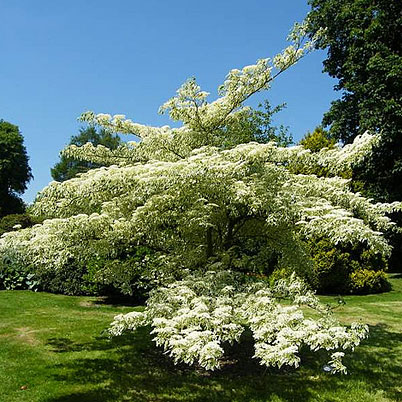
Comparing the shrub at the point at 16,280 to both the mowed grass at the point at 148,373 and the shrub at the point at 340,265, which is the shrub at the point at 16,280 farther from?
the shrub at the point at 340,265

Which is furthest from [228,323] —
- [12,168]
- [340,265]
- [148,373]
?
[12,168]

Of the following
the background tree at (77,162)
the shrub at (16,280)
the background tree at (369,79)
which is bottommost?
the shrub at (16,280)

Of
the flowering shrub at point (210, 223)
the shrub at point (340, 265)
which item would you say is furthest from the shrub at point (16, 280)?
the shrub at point (340, 265)

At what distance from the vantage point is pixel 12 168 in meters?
39.0

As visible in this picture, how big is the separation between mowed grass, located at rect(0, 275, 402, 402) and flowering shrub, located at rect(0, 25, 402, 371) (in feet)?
1.61

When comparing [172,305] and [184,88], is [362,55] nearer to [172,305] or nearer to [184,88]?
[184,88]

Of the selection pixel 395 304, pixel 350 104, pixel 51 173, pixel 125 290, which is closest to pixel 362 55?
pixel 350 104

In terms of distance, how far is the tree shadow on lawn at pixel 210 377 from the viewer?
5.36 metres

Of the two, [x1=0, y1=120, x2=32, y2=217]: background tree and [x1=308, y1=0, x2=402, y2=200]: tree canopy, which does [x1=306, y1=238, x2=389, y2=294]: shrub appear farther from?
[x1=0, y1=120, x2=32, y2=217]: background tree

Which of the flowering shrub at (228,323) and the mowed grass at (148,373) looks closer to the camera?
the flowering shrub at (228,323)

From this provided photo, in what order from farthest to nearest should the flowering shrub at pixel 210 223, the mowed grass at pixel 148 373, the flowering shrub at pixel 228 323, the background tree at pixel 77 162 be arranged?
the background tree at pixel 77 162 → the mowed grass at pixel 148 373 → the flowering shrub at pixel 210 223 → the flowering shrub at pixel 228 323

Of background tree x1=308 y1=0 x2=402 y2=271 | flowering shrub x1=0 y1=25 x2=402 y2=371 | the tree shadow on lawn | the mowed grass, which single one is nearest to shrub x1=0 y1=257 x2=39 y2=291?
the mowed grass

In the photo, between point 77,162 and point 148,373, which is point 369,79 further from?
point 77,162

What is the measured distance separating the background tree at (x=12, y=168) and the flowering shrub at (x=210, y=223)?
34.2m
